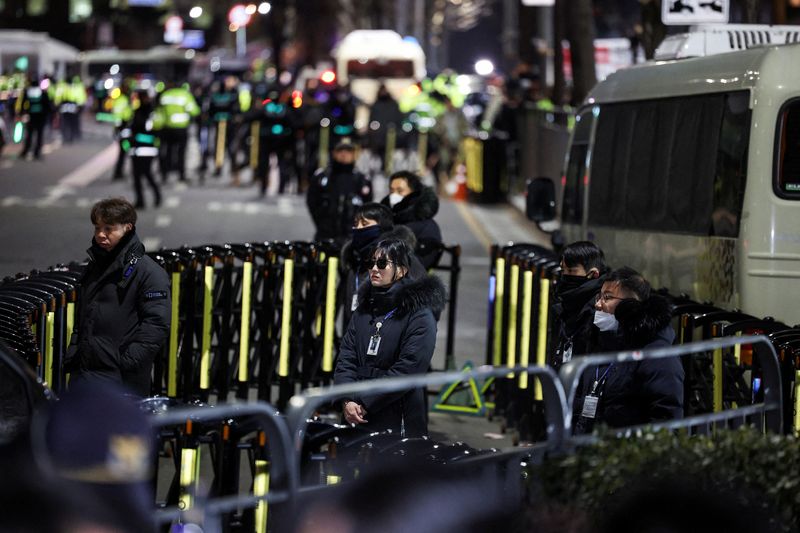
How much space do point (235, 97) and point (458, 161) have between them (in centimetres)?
488

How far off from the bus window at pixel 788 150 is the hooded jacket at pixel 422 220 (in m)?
2.49

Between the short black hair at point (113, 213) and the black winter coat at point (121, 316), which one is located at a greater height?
the short black hair at point (113, 213)

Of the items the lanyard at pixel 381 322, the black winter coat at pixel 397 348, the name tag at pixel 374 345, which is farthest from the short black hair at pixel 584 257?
the name tag at pixel 374 345

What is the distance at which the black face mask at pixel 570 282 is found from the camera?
870 cm

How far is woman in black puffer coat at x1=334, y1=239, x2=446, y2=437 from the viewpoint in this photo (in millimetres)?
8320

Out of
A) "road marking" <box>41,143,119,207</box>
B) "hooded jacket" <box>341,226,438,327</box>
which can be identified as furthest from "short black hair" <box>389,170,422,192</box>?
"road marking" <box>41,143,119,207</box>

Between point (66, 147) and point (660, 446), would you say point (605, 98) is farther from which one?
point (66, 147)

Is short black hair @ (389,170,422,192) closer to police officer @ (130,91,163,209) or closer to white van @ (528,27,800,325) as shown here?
white van @ (528,27,800,325)

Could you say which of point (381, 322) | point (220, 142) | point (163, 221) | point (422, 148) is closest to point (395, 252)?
point (381, 322)

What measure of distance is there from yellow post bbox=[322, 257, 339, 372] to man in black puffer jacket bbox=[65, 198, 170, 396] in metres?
3.48

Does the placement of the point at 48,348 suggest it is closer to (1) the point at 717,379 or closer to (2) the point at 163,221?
(1) the point at 717,379

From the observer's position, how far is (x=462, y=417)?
41.0 feet

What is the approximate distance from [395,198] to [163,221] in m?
13.1

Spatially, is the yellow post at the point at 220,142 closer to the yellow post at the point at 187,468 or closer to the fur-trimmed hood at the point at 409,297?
the yellow post at the point at 187,468
